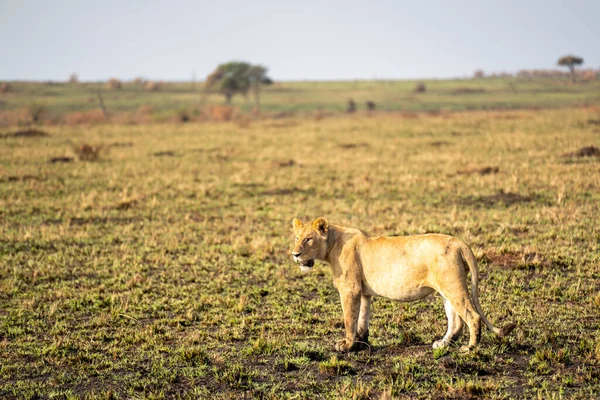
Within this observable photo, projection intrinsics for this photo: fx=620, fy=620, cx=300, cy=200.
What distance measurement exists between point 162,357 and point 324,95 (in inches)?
4291

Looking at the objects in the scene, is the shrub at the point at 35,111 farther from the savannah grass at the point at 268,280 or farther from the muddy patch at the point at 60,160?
the savannah grass at the point at 268,280

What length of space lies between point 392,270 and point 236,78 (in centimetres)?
8954

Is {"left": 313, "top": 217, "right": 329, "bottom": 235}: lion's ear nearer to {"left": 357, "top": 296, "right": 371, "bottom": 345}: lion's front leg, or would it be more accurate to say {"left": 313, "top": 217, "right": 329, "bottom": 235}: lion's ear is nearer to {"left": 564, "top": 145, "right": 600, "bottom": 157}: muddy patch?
{"left": 357, "top": 296, "right": 371, "bottom": 345}: lion's front leg

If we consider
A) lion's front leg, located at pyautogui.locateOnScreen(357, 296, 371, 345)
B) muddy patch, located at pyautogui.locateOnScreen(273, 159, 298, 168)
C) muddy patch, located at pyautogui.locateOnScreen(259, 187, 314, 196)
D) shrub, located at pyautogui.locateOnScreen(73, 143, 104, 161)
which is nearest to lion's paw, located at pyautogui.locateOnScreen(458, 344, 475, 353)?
lion's front leg, located at pyautogui.locateOnScreen(357, 296, 371, 345)

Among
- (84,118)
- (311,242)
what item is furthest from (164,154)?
(84,118)

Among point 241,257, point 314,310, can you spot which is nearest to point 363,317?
point 314,310

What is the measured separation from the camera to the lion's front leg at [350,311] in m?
6.96

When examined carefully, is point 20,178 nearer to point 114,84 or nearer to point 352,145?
point 352,145

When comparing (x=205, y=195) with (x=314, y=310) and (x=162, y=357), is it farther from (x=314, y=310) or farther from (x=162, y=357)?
(x=162, y=357)

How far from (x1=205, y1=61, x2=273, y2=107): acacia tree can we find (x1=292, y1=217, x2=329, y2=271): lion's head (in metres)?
87.3

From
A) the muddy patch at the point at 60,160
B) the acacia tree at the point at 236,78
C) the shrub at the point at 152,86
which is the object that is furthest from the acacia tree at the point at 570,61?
the muddy patch at the point at 60,160

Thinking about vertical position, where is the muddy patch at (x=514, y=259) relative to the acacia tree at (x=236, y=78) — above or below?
below

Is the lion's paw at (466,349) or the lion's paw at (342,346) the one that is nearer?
the lion's paw at (466,349)

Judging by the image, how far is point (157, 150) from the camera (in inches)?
1291
